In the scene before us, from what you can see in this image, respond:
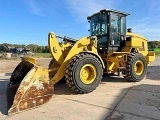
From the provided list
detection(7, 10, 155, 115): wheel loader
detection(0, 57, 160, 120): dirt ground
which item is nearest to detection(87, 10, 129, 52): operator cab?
detection(7, 10, 155, 115): wheel loader

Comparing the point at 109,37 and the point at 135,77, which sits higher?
the point at 109,37

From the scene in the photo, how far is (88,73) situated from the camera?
5.99 metres

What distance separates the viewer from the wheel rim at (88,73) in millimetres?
5765

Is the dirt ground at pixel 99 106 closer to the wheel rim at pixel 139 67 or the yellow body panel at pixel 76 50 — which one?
the yellow body panel at pixel 76 50

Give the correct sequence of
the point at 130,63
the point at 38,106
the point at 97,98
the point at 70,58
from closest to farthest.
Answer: the point at 38,106
the point at 97,98
the point at 70,58
the point at 130,63

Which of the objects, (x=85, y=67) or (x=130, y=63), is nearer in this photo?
(x=85, y=67)

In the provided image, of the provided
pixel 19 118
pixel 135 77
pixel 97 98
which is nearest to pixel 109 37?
pixel 135 77

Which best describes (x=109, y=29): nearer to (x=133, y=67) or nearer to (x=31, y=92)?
(x=133, y=67)

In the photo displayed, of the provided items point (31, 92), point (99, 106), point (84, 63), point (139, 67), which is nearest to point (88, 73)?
point (84, 63)

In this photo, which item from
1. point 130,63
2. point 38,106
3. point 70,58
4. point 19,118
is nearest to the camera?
point 19,118

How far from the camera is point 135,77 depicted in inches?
292

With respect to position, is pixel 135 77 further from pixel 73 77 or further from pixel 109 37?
pixel 73 77

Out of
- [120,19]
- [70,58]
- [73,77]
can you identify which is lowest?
[73,77]

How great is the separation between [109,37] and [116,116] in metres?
3.73
